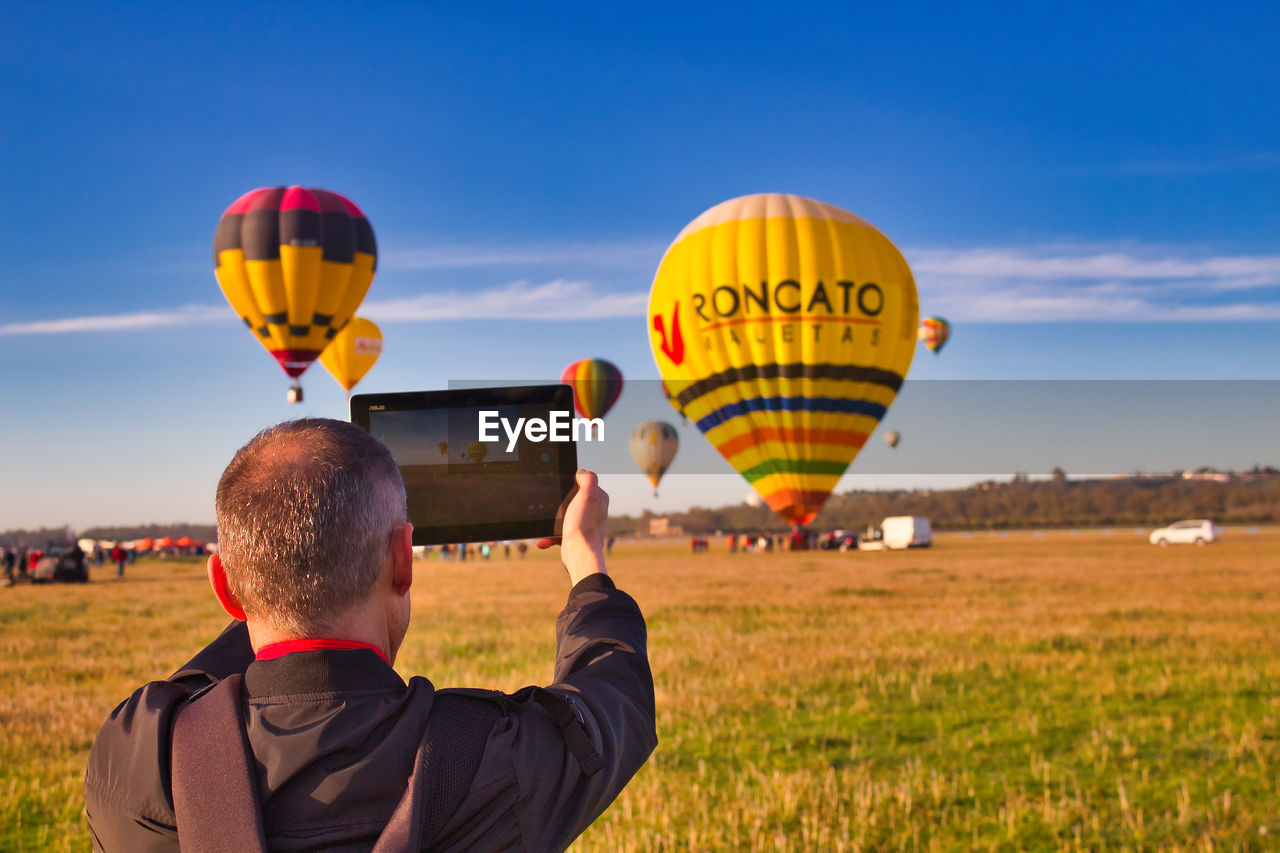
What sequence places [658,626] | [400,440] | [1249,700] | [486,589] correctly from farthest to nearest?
1. [486,589]
2. [658,626]
3. [1249,700]
4. [400,440]

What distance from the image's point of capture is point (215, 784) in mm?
1791

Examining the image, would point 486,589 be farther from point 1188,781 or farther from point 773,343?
point 1188,781

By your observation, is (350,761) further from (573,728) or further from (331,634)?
(573,728)

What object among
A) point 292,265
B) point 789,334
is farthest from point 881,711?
point 292,265

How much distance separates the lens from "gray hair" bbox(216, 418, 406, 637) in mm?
1950

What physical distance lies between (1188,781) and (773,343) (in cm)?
1080

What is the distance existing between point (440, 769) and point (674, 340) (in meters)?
18.0

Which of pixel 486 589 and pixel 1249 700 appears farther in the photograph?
pixel 486 589

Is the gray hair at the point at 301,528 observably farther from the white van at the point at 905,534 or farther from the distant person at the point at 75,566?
the white van at the point at 905,534

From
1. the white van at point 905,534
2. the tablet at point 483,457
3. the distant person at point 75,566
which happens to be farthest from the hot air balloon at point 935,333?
the tablet at point 483,457

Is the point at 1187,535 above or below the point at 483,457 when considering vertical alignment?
below

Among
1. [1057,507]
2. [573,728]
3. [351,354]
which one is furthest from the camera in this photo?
[1057,507]

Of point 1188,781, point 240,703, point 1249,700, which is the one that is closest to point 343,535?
point 240,703

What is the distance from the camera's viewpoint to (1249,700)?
1220 cm
